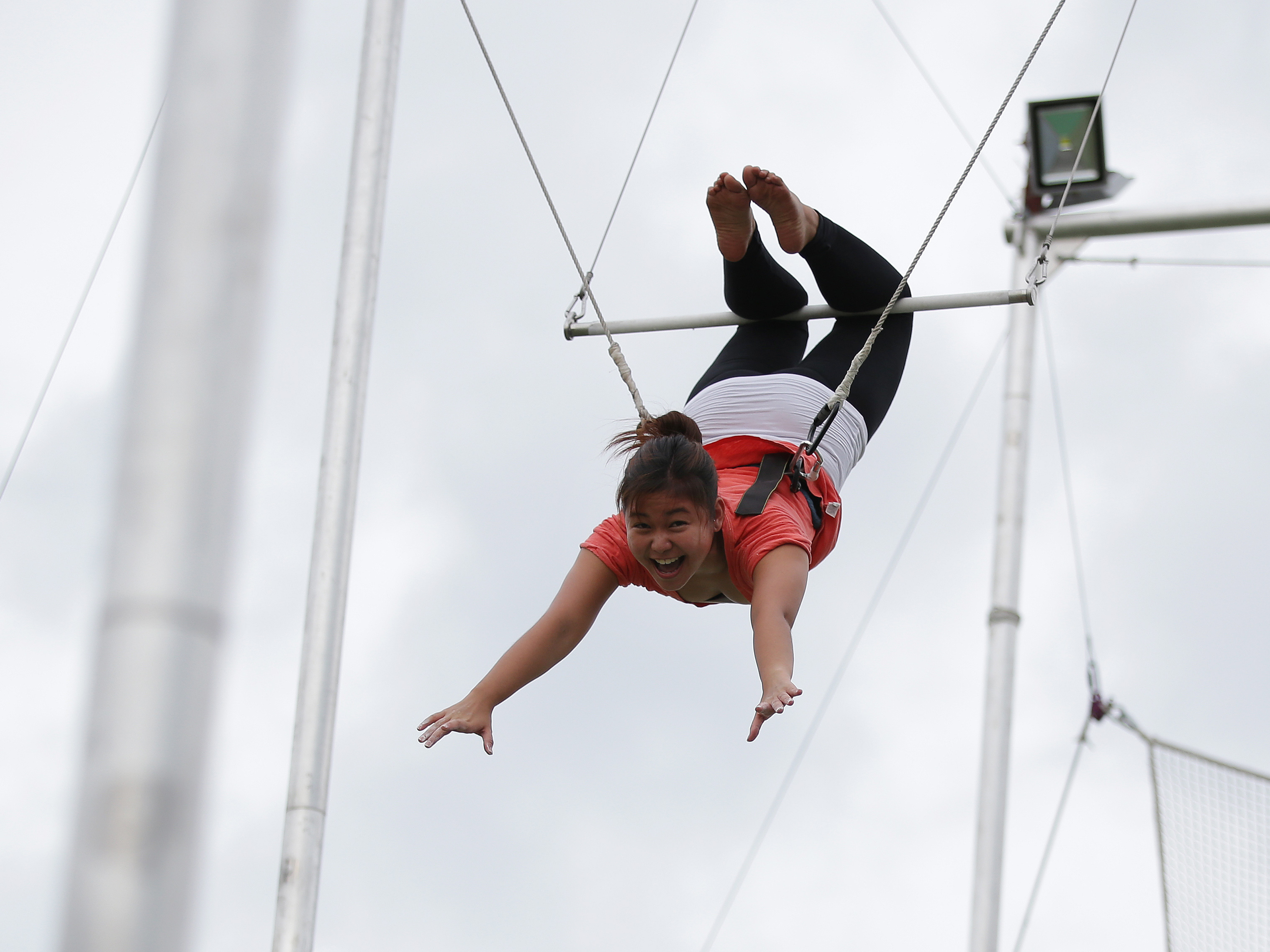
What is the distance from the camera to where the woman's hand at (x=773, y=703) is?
249cm

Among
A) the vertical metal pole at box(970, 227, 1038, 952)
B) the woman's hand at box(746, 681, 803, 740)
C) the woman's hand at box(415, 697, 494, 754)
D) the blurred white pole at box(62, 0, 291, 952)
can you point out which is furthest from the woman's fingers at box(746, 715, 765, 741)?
the vertical metal pole at box(970, 227, 1038, 952)

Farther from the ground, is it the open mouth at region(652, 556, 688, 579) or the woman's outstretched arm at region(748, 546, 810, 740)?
Answer: the open mouth at region(652, 556, 688, 579)

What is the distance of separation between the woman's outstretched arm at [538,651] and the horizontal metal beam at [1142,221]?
3.86 metres

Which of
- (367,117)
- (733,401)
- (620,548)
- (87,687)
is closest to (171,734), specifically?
(87,687)

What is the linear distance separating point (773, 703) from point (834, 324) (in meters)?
1.29

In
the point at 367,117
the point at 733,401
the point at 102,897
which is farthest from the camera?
the point at 367,117

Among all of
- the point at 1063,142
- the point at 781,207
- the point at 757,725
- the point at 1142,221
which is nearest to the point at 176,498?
the point at 757,725

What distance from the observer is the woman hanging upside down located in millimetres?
2842

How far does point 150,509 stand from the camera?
0.66m

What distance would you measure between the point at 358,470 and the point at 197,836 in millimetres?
2862

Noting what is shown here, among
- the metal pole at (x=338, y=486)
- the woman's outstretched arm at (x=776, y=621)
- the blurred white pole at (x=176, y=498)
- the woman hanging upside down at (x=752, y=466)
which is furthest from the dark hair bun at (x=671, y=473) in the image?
the blurred white pole at (x=176, y=498)

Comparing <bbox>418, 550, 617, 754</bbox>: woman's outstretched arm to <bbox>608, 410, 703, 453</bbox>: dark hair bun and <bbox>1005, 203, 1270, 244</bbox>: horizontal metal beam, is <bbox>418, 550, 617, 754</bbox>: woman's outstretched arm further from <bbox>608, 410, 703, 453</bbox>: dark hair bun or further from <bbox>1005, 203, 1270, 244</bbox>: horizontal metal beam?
<bbox>1005, 203, 1270, 244</bbox>: horizontal metal beam

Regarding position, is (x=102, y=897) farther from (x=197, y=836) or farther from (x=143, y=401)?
(x=143, y=401)

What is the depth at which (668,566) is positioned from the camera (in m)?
2.90
